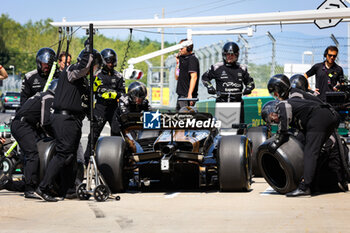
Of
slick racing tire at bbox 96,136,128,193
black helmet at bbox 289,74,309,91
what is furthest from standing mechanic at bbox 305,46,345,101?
slick racing tire at bbox 96,136,128,193

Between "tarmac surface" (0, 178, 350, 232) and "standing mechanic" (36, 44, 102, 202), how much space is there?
40 centimetres

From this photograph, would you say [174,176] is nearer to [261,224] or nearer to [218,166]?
[218,166]

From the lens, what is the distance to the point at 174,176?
1015cm

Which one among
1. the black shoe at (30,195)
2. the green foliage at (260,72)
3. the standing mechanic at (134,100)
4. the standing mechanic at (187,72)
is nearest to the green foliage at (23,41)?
the green foliage at (260,72)

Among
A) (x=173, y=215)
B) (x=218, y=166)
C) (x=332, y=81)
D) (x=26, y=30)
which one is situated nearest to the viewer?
(x=173, y=215)

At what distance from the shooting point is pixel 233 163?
968 centimetres

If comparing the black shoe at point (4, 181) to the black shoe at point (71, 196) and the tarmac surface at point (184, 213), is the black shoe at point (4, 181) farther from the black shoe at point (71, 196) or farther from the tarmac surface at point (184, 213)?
the black shoe at point (71, 196)

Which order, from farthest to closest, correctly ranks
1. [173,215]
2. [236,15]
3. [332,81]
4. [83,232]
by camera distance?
[236,15] < [332,81] < [173,215] < [83,232]

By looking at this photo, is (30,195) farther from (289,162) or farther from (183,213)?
(289,162)

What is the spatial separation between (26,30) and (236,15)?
11218 cm

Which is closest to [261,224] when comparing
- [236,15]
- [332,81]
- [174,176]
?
[174,176]

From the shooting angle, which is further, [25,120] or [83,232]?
[25,120]

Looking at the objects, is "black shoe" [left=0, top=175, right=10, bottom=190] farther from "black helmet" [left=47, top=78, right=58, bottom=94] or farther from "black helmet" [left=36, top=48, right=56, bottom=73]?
"black helmet" [left=36, top=48, right=56, bottom=73]

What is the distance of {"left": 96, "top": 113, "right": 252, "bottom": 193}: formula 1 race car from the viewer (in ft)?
31.8
